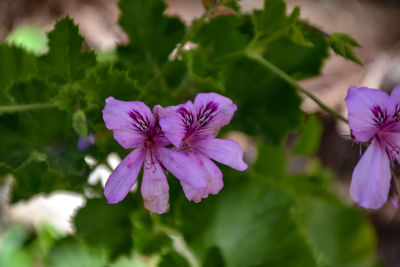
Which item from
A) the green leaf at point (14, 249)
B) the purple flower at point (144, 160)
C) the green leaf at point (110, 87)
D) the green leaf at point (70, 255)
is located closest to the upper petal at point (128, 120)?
the purple flower at point (144, 160)

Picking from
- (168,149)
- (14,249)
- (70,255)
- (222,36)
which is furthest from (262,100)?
(14,249)

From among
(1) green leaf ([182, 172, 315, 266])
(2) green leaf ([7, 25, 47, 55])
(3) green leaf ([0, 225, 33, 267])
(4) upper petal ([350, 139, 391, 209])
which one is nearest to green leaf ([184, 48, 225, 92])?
(4) upper petal ([350, 139, 391, 209])

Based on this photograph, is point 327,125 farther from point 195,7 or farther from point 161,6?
point 161,6

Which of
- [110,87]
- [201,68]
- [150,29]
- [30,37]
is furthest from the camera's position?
[30,37]

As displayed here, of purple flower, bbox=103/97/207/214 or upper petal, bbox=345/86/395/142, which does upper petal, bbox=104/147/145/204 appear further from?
upper petal, bbox=345/86/395/142

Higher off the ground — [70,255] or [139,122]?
[139,122]

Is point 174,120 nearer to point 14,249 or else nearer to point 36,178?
point 36,178
